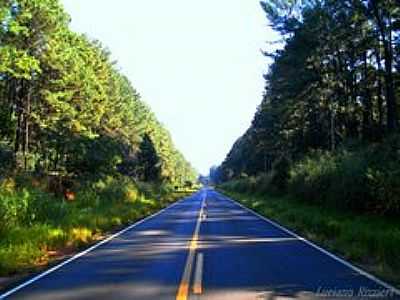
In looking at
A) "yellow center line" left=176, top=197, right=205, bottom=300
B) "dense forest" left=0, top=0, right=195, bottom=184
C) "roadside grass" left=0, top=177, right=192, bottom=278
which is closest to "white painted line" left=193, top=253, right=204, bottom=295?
"yellow center line" left=176, top=197, right=205, bottom=300

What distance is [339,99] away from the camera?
175ft

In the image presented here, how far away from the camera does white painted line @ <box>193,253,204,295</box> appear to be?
10.7 meters

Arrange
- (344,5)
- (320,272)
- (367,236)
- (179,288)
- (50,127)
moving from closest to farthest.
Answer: (179,288)
(320,272)
(367,236)
(344,5)
(50,127)

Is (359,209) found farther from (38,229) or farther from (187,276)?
(187,276)

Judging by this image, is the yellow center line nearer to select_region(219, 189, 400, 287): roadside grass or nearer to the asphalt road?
the asphalt road

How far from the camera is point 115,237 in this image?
22484 millimetres

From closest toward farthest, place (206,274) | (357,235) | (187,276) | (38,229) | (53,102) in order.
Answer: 1. (187,276)
2. (206,274)
3. (357,235)
4. (38,229)
5. (53,102)

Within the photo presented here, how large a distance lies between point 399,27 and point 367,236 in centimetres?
2093

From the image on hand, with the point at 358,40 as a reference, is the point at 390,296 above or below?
below

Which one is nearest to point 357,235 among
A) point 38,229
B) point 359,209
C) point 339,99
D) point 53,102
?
point 359,209

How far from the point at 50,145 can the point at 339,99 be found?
2508 cm

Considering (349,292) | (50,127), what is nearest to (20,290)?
(349,292)

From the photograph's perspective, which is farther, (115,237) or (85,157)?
(85,157)

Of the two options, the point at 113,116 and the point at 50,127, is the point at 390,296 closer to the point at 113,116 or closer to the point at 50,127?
the point at 50,127
